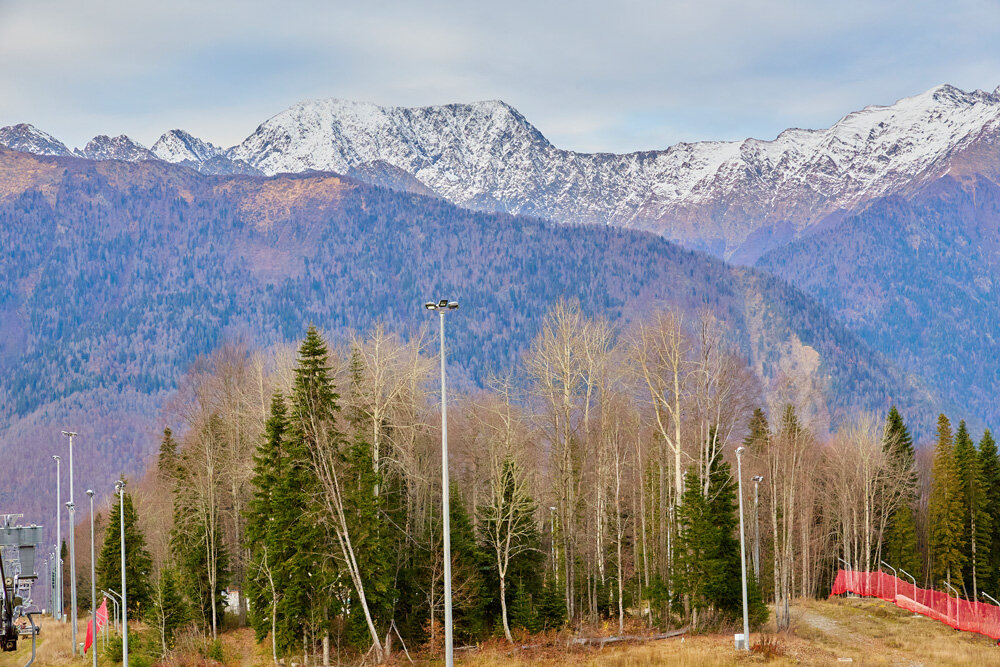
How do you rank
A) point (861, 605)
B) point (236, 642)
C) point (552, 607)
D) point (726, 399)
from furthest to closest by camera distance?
point (861, 605) < point (726, 399) < point (236, 642) < point (552, 607)

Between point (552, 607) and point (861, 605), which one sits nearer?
point (552, 607)

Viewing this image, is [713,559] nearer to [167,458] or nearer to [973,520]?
[973,520]

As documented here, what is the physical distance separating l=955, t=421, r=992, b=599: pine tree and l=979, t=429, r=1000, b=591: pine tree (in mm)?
266

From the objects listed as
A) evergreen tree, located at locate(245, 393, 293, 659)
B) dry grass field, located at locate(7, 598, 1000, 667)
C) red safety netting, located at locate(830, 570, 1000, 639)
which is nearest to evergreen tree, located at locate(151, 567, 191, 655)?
dry grass field, located at locate(7, 598, 1000, 667)

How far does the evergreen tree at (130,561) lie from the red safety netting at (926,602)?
48.8 metres

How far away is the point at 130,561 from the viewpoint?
73.4 metres

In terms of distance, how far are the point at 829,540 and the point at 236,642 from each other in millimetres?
53177

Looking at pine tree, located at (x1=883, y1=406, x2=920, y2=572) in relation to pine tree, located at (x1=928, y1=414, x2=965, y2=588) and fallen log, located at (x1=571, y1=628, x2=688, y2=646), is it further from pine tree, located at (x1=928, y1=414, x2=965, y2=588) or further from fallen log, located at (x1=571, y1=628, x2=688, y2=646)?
fallen log, located at (x1=571, y1=628, x2=688, y2=646)

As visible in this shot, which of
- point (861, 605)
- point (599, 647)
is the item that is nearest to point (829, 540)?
point (861, 605)

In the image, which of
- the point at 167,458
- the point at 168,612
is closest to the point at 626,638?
the point at 168,612

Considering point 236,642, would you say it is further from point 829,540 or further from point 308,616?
point 829,540

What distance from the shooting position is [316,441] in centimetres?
4631

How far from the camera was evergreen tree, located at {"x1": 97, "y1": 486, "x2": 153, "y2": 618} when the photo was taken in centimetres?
7288

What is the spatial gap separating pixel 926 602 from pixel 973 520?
17119 millimetres
